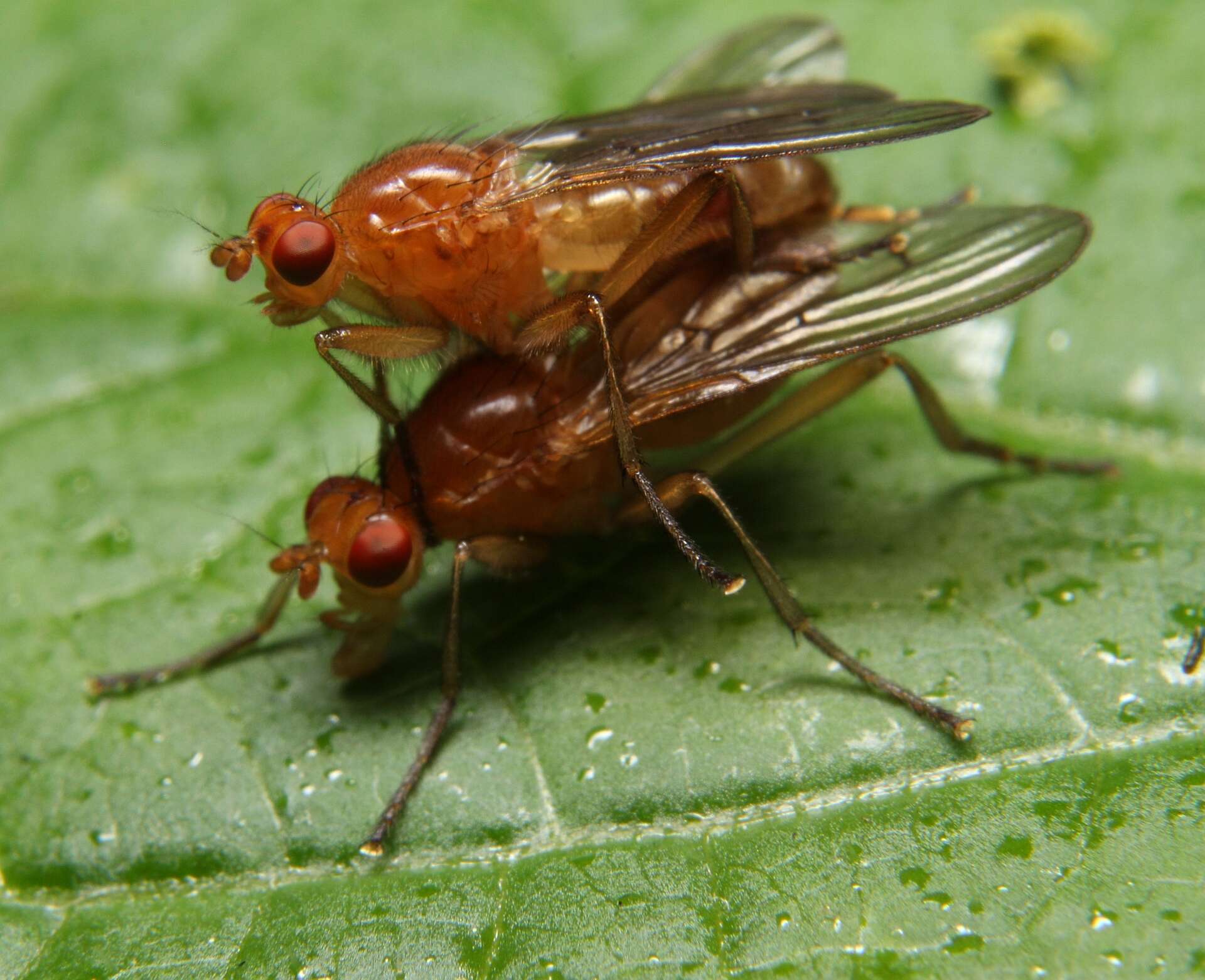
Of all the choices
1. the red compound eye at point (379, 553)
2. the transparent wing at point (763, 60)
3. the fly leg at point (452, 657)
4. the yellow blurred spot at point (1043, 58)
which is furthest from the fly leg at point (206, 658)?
the yellow blurred spot at point (1043, 58)

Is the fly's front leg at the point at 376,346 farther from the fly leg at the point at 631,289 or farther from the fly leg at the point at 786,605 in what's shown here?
the fly leg at the point at 786,605

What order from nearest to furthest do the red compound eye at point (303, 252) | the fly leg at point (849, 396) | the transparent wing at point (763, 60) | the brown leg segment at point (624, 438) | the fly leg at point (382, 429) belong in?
the red compound eye at point (303, 252), the brown leg segment at point (624, 438), the fly leg at point (382, 429), the fly leg at point (849, 396), the transparent wing at point (763, 60)

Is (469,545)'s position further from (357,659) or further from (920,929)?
(920,929)

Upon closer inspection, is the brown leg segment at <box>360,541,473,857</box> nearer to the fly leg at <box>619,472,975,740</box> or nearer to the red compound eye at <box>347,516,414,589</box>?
the red compound eye at <box>347,516,414,589</box>

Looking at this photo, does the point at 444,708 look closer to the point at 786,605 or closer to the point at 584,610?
the point at 584,610

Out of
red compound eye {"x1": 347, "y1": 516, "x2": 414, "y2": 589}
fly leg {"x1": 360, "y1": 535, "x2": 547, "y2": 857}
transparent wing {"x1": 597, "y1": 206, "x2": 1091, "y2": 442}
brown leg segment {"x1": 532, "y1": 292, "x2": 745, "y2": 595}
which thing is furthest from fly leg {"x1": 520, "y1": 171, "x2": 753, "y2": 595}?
red compound eye {"x1": 347, "y1": 516, "x2": 414, "y2": 589}

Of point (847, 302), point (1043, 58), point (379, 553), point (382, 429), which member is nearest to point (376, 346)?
point (382, 429)
